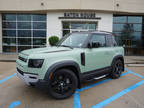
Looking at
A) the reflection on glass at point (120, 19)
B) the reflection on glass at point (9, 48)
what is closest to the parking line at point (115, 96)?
the reflection on glass at point (120, 19)

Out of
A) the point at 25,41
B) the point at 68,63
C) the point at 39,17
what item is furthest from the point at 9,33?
the point at 68,63

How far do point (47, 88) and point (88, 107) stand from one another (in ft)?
3.67

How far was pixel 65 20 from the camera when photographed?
10.6m

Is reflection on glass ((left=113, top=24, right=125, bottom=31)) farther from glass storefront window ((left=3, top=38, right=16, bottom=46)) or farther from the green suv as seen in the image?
glass storefront window ((left=3, top=38, right=16, bottom=46))

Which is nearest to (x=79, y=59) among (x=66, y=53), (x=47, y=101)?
(x=66, y=53)

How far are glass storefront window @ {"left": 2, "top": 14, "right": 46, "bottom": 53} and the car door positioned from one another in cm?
882

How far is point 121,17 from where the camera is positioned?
11344 millimetres

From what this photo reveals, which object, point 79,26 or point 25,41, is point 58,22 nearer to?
point 79,26

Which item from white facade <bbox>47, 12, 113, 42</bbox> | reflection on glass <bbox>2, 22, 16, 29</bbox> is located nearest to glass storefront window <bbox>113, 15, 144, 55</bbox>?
white facade <bbox>47, 12, 113, 42</bbox>

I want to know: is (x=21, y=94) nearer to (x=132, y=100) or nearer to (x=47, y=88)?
(x=47, y=88)

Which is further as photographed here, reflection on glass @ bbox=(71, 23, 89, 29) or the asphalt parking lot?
reflection on glass @ bbox=(71, 23, 89, 29)

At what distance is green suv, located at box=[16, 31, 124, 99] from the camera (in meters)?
2.41

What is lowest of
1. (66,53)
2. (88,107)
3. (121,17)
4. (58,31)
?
(88,107)

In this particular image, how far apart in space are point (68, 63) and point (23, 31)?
10855 millimetres
